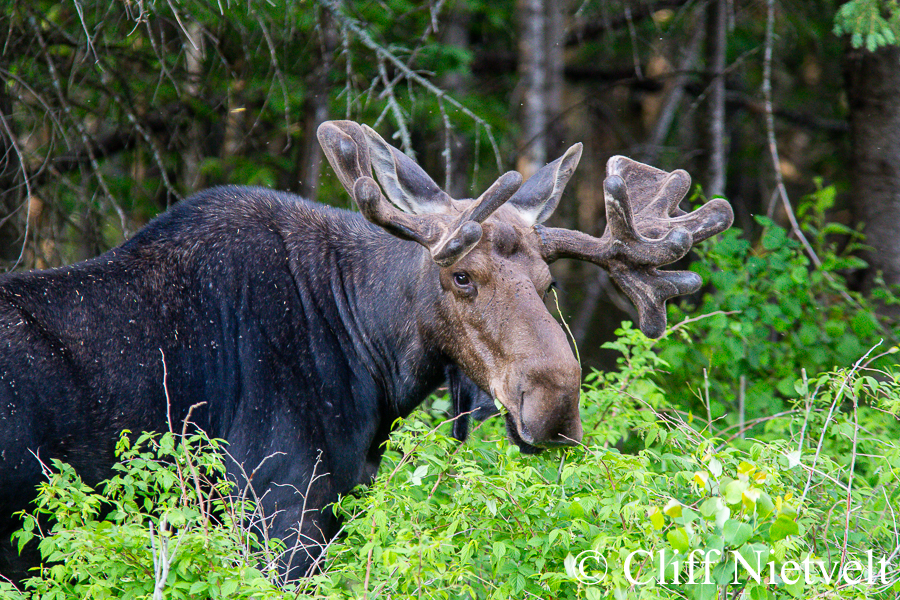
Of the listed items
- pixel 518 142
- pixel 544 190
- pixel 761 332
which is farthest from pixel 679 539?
pixel 518 142

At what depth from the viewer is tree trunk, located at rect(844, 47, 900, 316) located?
22.4 feet

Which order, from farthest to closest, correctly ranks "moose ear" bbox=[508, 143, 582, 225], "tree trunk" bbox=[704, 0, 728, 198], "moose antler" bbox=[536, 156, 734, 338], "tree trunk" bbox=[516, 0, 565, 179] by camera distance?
"tree trunk" bbox=[704, 0, 728, 198] → "tree trunk" bbox=[516, 0, 565, 179] → "moose ear" bbox=[508, 143, 582, 225] → "moose antler" bbox=[536, 156, 734, 338]

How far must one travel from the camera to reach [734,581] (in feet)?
8.68

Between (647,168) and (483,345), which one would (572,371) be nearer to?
(483,345)

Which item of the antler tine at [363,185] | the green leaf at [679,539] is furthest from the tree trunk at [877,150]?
the green leaf at [679,539]

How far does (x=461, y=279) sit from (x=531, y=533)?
3.94 feet

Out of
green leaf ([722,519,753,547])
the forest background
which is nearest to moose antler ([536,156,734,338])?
the forest background

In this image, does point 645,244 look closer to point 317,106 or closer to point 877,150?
point 877,150

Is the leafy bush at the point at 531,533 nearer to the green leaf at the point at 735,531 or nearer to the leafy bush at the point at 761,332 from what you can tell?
the green leaf at the point at 735,531

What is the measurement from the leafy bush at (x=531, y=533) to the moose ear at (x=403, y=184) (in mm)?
1183

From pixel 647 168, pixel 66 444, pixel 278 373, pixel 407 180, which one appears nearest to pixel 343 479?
pixel 278 373

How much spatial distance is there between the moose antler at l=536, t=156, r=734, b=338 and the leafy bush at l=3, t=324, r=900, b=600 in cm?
71

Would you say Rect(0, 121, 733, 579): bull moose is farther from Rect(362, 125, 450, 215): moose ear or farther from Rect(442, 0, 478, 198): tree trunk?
Rect(442, 0, 478, 198): tree trunk

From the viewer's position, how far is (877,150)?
690 centimetres
